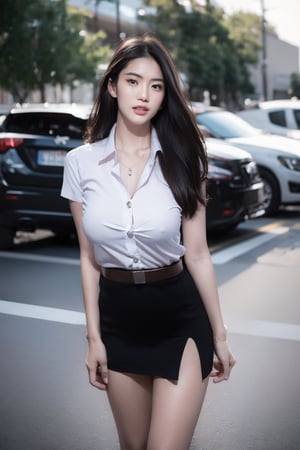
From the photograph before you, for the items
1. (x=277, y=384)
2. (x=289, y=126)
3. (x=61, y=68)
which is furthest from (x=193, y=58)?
(x=277, y=384)

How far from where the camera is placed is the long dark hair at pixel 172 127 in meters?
2.98

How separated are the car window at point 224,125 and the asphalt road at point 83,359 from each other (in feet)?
11.9

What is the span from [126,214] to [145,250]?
0.14 meters

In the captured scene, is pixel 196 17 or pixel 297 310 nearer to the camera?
pixel 297 310

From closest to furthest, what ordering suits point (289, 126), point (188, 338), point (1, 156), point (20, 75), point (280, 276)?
point (188, 338) → point (280, 276) → point (1, 156) → point (289, 126) → point (20, 75)

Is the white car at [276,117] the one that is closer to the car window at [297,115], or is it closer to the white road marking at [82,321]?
the car window at [297,115]

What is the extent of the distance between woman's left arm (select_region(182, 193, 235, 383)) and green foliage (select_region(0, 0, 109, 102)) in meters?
29.3

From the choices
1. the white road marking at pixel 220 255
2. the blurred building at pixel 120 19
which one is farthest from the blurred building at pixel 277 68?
the white road marking at pixel 220 255

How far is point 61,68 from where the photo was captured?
121 feet

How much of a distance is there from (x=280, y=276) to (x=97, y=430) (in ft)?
14.5

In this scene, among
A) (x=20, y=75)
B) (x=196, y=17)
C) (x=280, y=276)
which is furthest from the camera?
(x=196, y=17)

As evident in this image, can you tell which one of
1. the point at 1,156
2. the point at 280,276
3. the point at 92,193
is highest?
the point at 92,193

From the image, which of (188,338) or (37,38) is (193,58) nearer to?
(37,38)

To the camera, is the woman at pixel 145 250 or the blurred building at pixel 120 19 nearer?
the woman at pixel 145 250
